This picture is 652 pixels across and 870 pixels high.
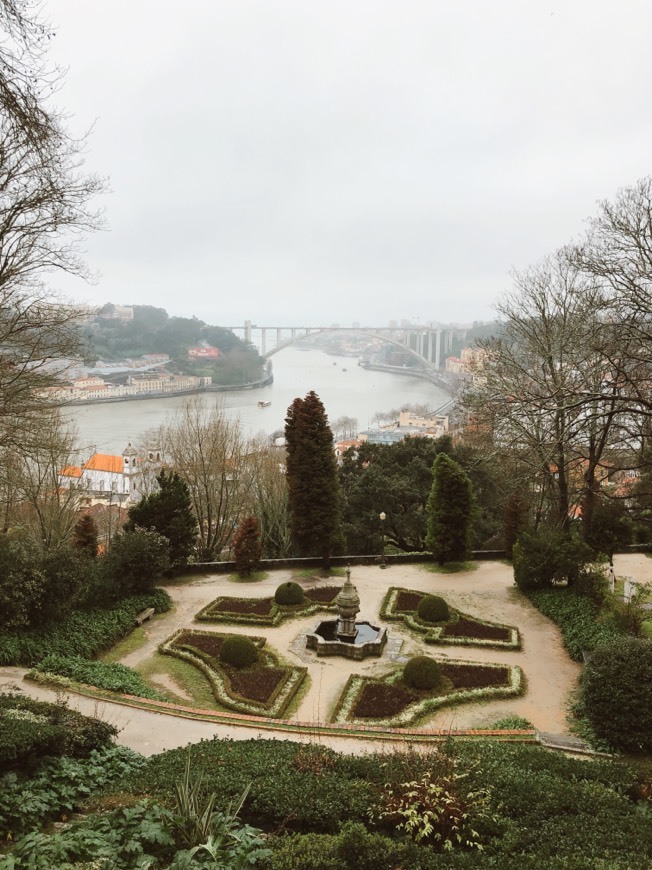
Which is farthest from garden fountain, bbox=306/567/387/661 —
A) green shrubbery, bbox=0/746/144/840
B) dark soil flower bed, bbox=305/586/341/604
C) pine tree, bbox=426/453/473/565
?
green shrubbery, bbox=0/746/144/840

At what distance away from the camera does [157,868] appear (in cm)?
444

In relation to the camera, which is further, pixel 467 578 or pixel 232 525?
pixel 232 525

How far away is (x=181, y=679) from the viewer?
39.8 feet

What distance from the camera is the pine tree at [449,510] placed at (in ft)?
63.1

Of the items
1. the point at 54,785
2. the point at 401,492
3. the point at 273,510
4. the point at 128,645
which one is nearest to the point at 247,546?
the point at 273,510

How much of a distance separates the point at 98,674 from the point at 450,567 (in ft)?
38.6

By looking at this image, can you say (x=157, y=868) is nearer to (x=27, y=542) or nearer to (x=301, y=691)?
(x=301, y=691)

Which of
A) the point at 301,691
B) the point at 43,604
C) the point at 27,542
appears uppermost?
the point at 27,542

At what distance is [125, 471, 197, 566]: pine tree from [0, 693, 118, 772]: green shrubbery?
31.4ft

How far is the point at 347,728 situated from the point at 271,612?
6443mm

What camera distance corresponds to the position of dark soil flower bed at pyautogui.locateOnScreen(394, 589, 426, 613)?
15867 mm

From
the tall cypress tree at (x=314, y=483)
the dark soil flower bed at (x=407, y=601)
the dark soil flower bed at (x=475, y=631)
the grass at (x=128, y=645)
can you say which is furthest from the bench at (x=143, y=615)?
the dark soil flower bed at (x=475, y=631)

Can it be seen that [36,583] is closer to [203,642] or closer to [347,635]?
[203,642]

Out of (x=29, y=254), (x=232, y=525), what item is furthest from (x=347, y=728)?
(x=232, y=525)
